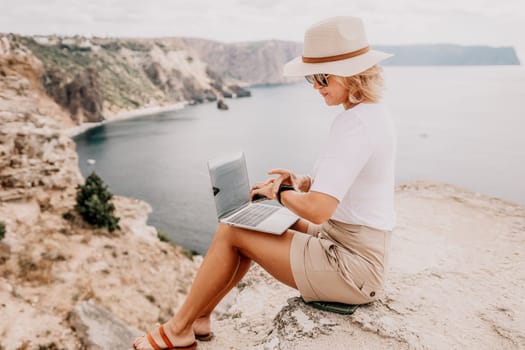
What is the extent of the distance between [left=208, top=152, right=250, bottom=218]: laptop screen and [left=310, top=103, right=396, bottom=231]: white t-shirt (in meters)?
0.83

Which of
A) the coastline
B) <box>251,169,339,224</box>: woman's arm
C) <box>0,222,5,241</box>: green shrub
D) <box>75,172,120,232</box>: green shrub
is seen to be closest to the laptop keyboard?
<box>251,169,339,224</box>: woman's arm

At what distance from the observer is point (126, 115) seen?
278ft

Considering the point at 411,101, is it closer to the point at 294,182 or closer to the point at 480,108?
the point at 480,108

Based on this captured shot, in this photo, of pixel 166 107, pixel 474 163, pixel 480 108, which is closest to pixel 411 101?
pixel 480 108

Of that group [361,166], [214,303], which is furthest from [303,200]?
[214,303]

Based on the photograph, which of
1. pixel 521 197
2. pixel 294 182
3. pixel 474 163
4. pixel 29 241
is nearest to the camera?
pixel 294 182

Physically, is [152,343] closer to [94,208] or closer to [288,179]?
[288,179]

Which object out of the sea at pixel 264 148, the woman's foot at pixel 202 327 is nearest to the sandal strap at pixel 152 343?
the woman's foot at pixel 202 327

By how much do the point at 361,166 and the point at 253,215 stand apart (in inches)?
38.1

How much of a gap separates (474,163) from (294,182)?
163ft

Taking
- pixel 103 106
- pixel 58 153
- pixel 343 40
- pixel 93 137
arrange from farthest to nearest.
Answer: pixel 103 106, pixel 93 137, pixel 58 153, pixel 343 40

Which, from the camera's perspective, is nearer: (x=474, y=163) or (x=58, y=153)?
(x=58, y=153)

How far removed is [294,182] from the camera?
262 cm

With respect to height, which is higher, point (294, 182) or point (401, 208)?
point (294, 182)
